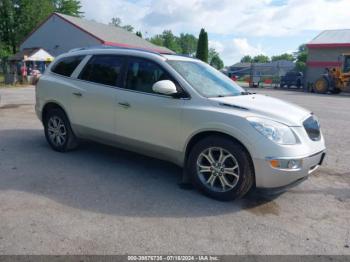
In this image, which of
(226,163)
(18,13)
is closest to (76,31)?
(18,13)

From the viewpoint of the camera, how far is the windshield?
14.7ft

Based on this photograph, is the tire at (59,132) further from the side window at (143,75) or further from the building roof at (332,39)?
the building roof at (332,39)

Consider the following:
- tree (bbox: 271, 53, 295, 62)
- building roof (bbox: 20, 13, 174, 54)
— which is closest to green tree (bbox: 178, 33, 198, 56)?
tree (bbox: 271, 53, 295, 62)

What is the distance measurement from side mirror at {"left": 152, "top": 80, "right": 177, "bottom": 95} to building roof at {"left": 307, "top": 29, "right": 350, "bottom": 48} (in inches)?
1254

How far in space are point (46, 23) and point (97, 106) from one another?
3629 cm

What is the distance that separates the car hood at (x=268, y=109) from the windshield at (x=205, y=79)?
23 centimetres

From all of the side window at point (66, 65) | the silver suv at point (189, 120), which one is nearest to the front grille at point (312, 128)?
the silver suv at point (189, 120)

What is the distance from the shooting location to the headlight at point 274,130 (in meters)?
3.77

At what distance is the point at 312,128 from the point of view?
423 cm

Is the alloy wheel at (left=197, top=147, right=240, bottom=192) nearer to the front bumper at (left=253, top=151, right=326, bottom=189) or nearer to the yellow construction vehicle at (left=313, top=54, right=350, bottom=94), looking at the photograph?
the front bumper at (left=253, top=151, right=326, bottom=189)

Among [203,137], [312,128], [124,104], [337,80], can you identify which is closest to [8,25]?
[337,80]

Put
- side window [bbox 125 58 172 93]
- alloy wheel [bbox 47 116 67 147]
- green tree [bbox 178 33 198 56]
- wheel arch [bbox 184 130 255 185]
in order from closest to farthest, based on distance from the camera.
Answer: wheel arch [bbox 184 130 255 185], side window [bbox 125 58 172 93], alloy wheel [bbox 47 116 67 147], green tree [bbox 178 33 198 56]

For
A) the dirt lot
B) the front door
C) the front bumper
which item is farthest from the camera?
the front door

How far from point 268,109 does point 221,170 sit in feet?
3.11
